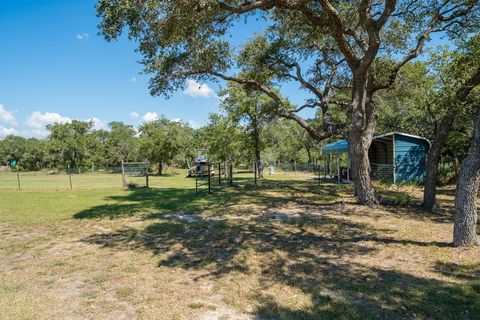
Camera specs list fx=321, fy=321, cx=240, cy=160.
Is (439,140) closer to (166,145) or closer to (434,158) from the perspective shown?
(434,158)

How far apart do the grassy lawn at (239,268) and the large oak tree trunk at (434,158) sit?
1.06 metres

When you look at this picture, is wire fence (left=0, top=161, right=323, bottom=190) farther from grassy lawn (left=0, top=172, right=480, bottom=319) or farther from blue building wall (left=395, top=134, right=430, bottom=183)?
grassy lawn (left=0, top=172, right=480, bottom=319)

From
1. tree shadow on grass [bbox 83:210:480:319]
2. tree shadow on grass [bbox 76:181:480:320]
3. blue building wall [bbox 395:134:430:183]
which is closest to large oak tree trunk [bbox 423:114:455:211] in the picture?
tree shadow on grass [bbox 76:181:480:320]

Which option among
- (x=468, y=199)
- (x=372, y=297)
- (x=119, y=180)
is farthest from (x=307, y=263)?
(x=119, y=180)

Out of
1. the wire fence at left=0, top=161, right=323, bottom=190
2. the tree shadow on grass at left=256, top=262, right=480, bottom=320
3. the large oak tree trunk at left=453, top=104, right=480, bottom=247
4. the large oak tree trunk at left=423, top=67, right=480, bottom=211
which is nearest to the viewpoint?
A: the tree shadow on grass at left=256, top=262, right=480, bottom=320

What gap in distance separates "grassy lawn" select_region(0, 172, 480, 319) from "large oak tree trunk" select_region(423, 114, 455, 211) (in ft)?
3.48

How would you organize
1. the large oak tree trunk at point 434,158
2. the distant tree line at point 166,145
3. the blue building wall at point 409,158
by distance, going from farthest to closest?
the distant tree line at point 166,145, the blue building wall at point 409,158, the large oak tree trunk at point 434,158


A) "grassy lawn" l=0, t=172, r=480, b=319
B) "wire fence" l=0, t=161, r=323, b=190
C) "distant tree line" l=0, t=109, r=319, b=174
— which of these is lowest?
"grassy lawn" l=0, t=172, r=480, b=319

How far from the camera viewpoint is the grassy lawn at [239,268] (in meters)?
3.42

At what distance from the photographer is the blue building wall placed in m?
17.6

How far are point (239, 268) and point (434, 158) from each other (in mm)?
7236

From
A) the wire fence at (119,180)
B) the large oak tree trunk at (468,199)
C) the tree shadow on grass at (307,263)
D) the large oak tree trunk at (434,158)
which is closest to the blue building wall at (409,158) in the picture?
the wire fence at (119,180)

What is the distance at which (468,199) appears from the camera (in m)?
5.34

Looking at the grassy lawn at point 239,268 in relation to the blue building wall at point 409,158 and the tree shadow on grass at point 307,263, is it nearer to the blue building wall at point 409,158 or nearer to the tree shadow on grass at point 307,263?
the tree shadow on grass at point 307,263
